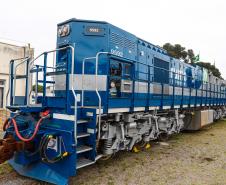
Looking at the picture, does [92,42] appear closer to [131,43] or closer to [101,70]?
[101,70]

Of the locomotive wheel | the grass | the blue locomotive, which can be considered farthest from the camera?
the locomotive wheel

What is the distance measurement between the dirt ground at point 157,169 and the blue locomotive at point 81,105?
426 mm

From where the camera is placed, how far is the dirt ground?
17.5 feet

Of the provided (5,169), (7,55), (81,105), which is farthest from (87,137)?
(7,55)

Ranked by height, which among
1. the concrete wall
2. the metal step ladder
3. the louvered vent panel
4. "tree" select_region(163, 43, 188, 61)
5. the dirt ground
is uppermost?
"tree" select_region(163, 43, 188, 61)

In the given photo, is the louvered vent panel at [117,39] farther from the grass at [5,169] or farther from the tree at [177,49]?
the tree at [177,49]

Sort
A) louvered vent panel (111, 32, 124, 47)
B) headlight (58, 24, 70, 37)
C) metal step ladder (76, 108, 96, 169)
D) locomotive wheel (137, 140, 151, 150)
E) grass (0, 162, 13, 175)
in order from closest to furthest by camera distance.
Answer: metal step ladder (76, 108, 96, 169) → grass (0, 162, 13, 175) → headlight (58, 24, 70, 37) → louvered vent panel (111, 32, 124, 47) → locomotive wheel (137, 140, 151, 150)

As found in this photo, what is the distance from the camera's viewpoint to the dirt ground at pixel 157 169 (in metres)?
5.32

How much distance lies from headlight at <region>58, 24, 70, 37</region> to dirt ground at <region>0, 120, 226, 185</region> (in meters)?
3.34

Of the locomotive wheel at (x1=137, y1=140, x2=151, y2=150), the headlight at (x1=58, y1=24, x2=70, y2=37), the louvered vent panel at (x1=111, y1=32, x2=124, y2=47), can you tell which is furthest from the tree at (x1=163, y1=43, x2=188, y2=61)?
the headlight at (x1=58, y1=24, x2=70, y2=37)

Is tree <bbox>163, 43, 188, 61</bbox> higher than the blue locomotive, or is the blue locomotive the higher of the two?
tree <bbox>163, 43, 188, 61</bbox>

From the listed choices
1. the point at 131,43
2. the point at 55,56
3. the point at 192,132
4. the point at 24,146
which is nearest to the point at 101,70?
the point at 55,56

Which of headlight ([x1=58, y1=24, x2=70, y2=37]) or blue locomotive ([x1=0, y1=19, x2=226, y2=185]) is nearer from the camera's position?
blue locomotive ([x1=0, y1=19, x2=226, y2=185])

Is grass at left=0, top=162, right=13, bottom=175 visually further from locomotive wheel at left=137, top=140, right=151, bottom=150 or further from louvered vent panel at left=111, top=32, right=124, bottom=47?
louvered vent panel at left=111, top=32, right=124, bottom=47
